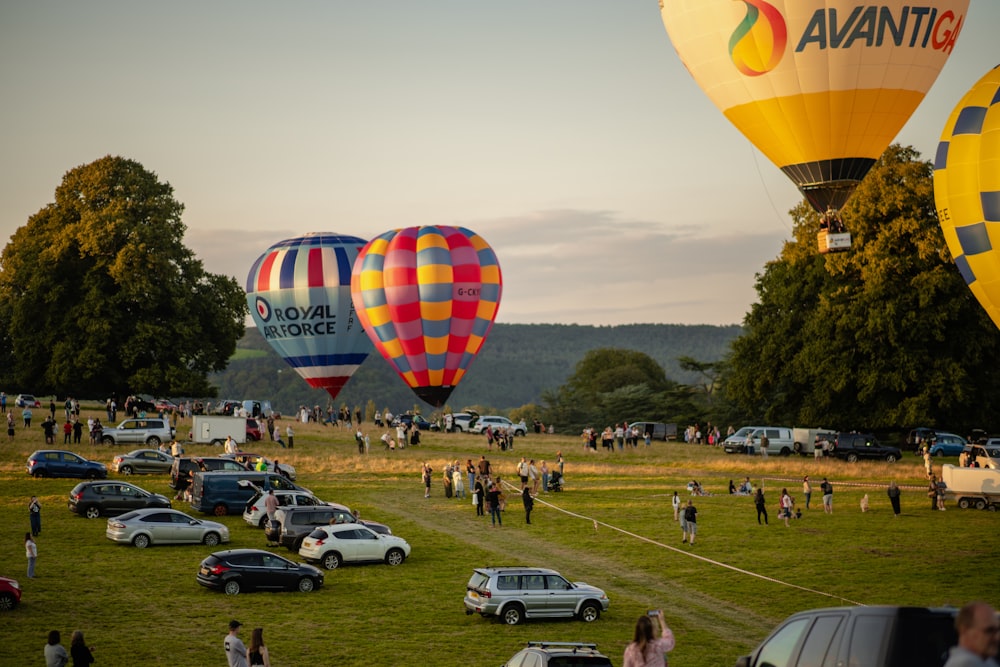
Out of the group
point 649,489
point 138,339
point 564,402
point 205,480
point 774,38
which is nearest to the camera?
point 774,38

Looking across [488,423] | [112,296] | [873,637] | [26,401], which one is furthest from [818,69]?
[26,401]

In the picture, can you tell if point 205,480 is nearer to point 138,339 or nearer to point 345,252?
point 345,252

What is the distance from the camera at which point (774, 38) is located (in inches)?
1489

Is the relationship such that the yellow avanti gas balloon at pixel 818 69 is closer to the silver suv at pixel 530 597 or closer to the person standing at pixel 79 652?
the silver suv at pixel 530 597

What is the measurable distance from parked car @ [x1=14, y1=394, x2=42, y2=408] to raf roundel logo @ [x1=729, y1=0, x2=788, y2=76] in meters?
65.1

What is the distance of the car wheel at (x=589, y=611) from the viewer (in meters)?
28.3

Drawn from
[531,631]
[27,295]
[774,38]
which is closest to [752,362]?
[774,38]

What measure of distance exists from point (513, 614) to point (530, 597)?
24.4 inches

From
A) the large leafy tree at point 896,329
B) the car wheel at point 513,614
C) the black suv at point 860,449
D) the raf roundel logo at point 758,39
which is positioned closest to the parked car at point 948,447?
the large leafy tree at point 896,329

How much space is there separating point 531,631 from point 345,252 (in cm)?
4304

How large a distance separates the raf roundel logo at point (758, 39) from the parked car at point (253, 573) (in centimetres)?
2090

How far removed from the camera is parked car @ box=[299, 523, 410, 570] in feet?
115

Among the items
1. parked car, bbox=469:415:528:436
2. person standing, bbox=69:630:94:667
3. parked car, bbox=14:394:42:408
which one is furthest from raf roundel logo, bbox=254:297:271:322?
person standing, bbox=69:630:94:667

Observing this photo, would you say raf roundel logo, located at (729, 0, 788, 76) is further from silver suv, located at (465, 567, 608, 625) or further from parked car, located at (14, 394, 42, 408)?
parked car, located at (14, 394, 42, 408)
